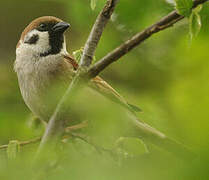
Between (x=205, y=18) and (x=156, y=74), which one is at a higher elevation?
(x=205, y=18)

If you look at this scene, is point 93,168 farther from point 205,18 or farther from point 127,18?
point 127,18

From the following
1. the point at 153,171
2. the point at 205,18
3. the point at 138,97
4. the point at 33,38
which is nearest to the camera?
the point at 153,171

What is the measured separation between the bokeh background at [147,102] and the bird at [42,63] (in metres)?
0.42

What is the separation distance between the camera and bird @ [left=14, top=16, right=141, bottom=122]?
8.73 feet

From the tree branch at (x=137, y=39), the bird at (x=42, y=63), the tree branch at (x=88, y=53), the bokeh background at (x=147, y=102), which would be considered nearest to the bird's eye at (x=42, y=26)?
the bird at (x=42, y=63)

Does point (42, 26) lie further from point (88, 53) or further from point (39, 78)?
point (88, 53)

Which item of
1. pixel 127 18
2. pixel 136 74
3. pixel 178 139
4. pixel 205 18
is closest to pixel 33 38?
pixel 127 18

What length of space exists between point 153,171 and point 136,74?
0.94m

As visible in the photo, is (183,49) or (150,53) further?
(150,53)

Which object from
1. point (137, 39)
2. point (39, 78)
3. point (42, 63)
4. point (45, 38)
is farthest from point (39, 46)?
point (137, 39)

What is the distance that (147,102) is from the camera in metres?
1.00

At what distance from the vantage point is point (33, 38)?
315 centimetres

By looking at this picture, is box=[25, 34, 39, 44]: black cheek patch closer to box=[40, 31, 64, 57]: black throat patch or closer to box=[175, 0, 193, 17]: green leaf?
box=[40, 31, 64, 57]: black throat patch

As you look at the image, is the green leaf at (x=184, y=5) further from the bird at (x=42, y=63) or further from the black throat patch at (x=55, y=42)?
the black throat patch at (x=55, y=42)
